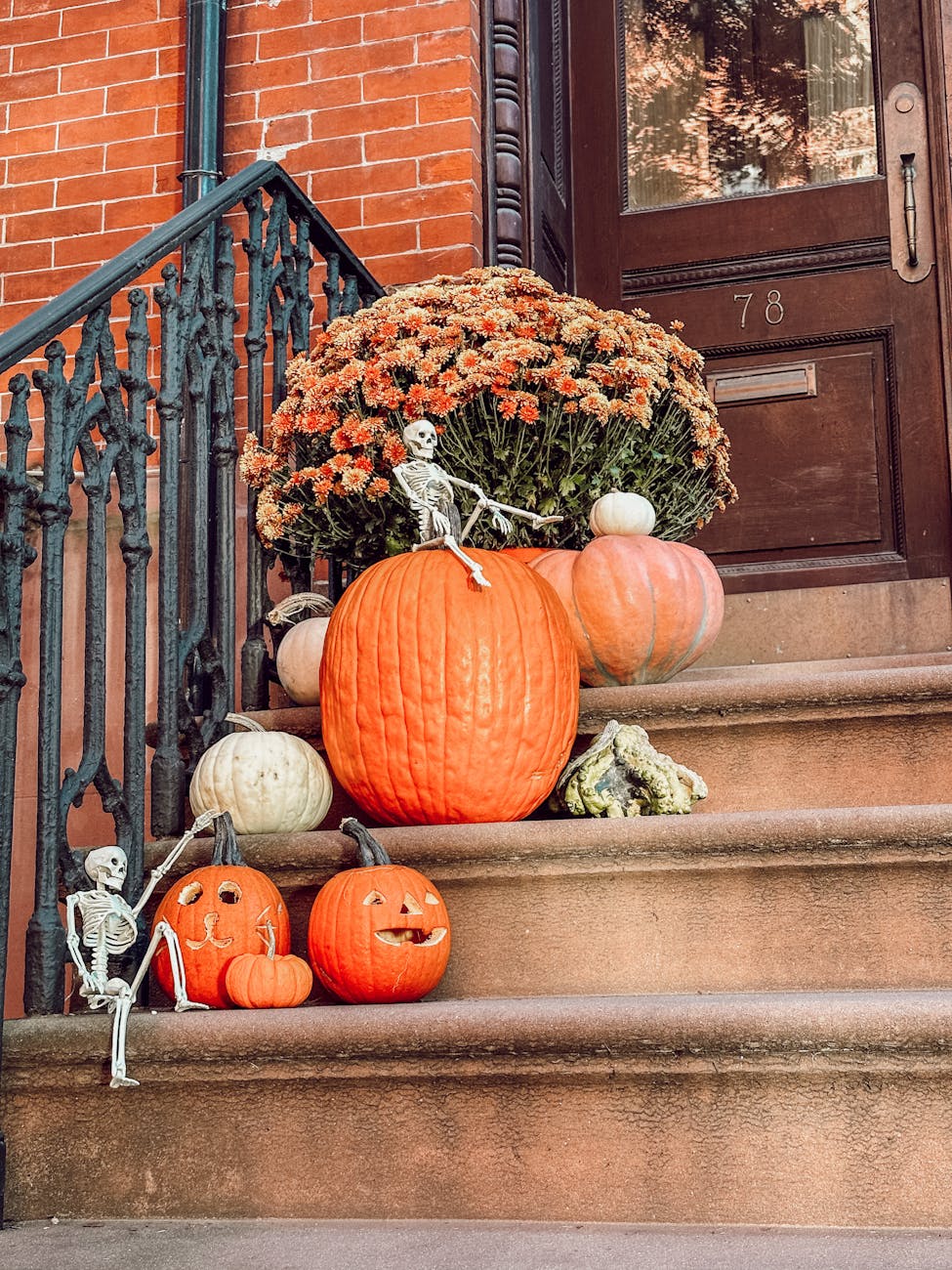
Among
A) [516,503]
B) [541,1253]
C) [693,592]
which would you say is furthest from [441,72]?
[541,1253]

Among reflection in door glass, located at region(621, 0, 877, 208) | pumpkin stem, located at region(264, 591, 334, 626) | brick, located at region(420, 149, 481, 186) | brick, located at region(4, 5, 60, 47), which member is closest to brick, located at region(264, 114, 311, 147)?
brick, located at region(420, 149, 481, 186)

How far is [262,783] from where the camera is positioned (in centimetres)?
239

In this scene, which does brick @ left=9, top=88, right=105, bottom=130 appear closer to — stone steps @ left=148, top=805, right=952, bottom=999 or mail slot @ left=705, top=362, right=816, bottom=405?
mail slot @ left=705, top=362, right=816, bottom=405

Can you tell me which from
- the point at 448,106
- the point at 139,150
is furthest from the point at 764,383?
the point at 139,150

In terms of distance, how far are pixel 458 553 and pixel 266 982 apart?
0.77 m

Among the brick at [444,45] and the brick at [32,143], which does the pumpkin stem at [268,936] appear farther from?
the brick at [32,143]

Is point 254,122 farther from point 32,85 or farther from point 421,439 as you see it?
point 421,439

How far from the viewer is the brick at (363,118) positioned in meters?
3.82

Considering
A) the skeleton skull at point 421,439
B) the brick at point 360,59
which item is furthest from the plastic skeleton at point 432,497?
the brick at point 360,59

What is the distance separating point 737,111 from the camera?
4.21 m

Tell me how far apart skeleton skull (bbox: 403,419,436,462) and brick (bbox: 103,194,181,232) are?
1.71m

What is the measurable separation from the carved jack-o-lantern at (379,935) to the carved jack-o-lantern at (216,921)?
0.08 metres

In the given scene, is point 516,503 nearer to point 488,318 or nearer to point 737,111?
point 488,318

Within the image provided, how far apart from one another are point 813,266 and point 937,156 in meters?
0.43
